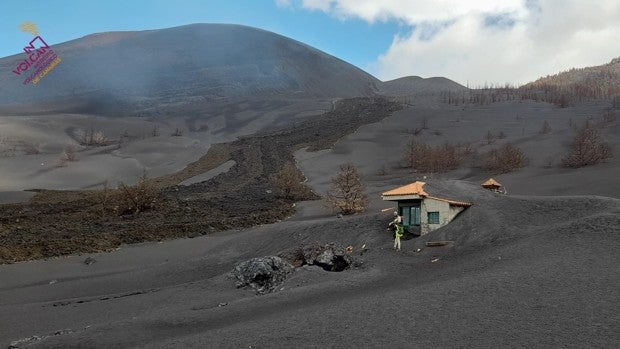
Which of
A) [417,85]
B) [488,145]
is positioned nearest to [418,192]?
[488,145]

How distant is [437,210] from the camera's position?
1823 cm

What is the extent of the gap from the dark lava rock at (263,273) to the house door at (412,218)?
Answer: 5.20 meters

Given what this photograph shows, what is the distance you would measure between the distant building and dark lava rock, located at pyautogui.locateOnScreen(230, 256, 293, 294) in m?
5.29

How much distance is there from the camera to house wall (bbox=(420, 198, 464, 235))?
1809cm

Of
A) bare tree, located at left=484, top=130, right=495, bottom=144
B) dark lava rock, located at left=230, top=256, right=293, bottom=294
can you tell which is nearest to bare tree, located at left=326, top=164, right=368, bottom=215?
dark lava rock, located at left=230, top=256, right=293, bottom=294

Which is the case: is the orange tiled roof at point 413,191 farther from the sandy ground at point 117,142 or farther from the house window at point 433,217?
the sandy ground at point 117,142

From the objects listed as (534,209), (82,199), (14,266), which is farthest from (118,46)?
(534,209)

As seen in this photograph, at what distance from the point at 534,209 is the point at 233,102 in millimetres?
77150

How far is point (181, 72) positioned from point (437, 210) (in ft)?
317

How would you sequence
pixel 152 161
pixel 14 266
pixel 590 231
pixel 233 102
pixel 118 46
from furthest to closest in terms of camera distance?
1. pixel 118 46
2. pixel 233 102
3. pixel 152 161
4. pixel 14 266
5. pixel 590 231

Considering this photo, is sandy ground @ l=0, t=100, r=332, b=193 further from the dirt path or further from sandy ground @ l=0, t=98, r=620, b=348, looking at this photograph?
sandy ground @ l=0, t=98, r=620, b=348

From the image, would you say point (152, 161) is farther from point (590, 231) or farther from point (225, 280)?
point (590, 231)

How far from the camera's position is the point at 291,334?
9.63m

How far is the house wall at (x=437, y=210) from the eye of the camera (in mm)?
18094
